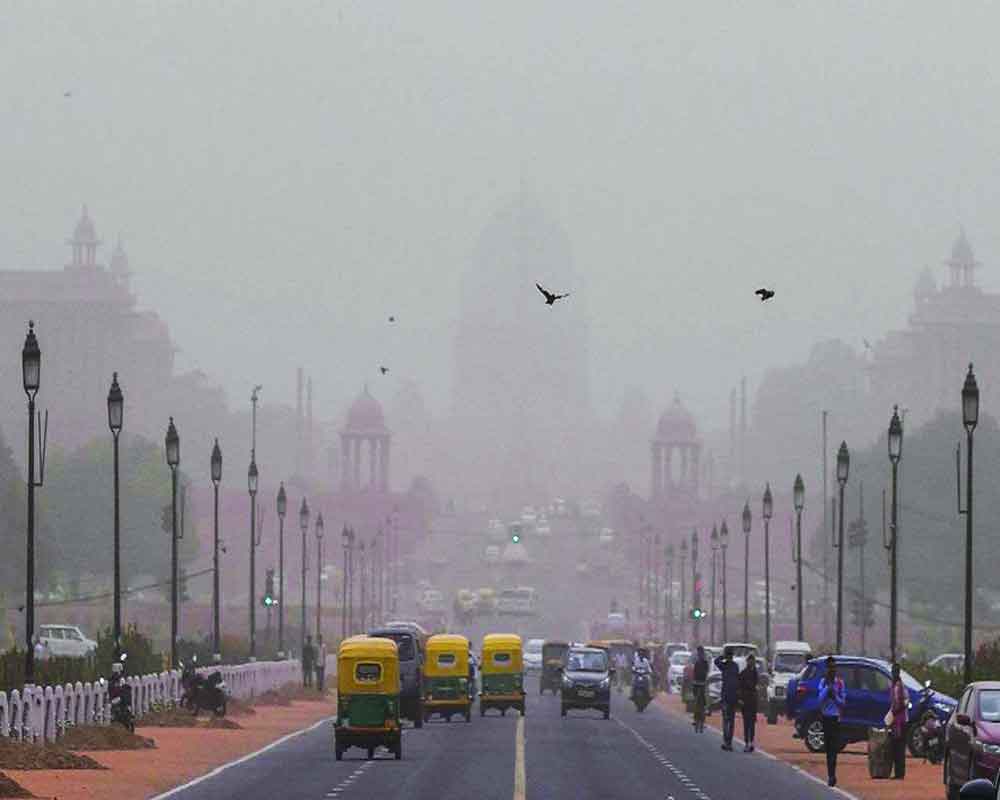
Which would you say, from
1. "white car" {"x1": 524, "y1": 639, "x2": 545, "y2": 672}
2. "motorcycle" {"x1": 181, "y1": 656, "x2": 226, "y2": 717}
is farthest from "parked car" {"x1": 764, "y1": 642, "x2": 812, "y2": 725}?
"white car" {"x1": 524, "y1": 639, "x2": 545, "y2": 672}

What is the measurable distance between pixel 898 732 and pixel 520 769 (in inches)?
253

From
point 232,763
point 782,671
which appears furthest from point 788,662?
point 232,763

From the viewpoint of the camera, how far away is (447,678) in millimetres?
86375

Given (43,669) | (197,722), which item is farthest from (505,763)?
(197,722)

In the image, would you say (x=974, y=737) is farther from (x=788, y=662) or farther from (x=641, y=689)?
(x=641, y=689)

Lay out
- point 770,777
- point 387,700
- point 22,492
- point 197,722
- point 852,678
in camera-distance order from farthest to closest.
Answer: point 22,492, point 197,722, point 852,678, point 387,700, point 770,777

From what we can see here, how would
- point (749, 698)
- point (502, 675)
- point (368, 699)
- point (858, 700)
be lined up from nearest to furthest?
1. point (368, 699)
2. point (858, 700)
3. point (749, 698)
4. point (502, 675)

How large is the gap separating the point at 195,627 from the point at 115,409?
116867 millimetres

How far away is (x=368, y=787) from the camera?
4897 cm

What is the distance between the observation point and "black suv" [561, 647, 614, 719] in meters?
88.6

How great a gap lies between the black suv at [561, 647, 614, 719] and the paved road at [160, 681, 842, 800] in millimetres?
11005

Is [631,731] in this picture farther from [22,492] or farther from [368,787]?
[22,492]

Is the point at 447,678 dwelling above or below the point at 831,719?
below

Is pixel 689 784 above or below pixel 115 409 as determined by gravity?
below
